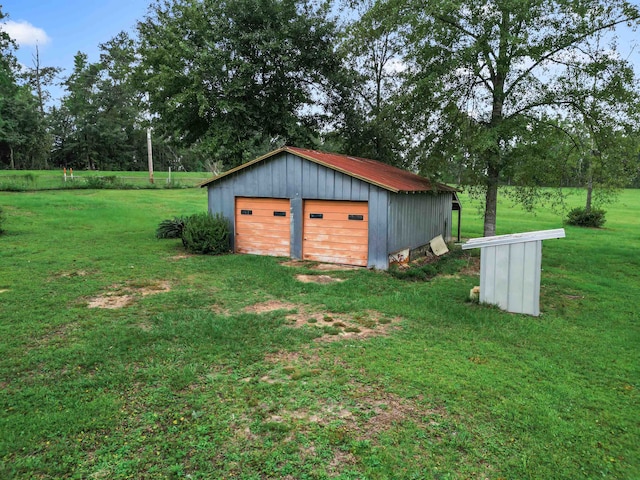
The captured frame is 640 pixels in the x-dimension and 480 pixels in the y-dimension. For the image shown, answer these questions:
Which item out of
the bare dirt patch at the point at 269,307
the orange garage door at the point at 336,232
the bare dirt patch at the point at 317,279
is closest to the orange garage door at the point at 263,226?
the orange garage door at the point at 336,232

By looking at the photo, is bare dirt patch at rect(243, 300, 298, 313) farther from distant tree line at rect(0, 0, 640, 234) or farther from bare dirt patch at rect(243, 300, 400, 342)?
distant tree line at rect(0, 0, 640, 234)

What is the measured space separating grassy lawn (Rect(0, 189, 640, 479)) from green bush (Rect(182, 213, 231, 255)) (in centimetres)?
324

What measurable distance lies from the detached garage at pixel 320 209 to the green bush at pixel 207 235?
49 centimetres

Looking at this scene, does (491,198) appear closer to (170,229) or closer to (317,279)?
(317,279)

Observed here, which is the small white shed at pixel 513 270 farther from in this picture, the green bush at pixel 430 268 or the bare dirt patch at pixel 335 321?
the green bush at pixel 430 268

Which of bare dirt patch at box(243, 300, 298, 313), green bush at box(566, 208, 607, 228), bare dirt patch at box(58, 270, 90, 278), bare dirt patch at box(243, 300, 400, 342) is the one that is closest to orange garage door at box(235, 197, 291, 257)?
bare dirt patch at box(58, 270, 90, 278)

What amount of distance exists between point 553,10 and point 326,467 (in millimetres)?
13610

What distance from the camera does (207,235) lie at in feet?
42.1

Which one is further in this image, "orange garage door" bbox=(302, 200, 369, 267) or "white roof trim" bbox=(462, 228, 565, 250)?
"orange garage door" bbox=(302, 200, 369, 267)

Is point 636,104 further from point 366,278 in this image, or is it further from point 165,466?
point 165,466

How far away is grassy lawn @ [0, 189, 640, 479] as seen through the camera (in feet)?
11.0

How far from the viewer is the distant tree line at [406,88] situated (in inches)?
468

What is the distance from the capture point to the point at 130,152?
199ft


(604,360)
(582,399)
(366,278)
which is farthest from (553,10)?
(582,399)
